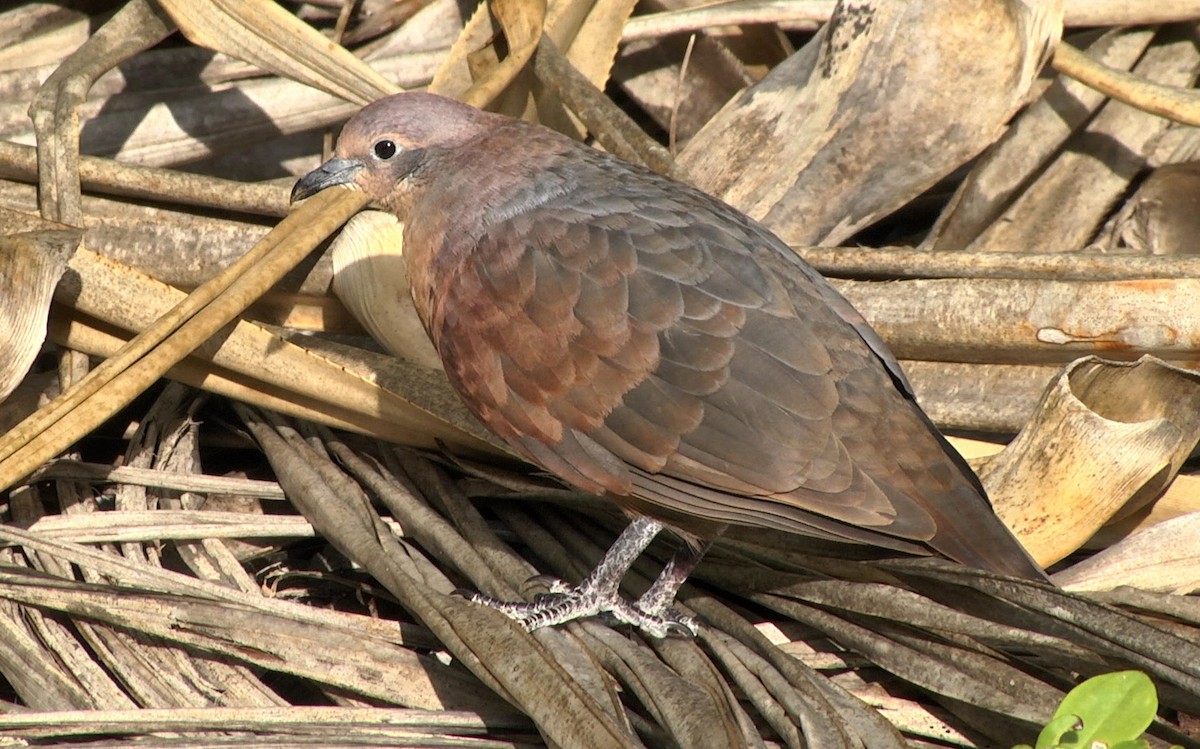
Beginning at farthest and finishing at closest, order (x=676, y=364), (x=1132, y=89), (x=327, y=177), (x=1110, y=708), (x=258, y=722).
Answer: (x=1132, y=89) < (x=327, y=177) < (x=676, y=364) < (x=258, y=722) < (x=1110, y=708)

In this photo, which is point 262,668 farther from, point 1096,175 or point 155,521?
point 1096,175

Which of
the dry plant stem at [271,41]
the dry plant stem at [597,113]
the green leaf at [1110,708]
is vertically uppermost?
the dry plant stem at [271,41]

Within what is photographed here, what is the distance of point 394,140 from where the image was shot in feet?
11.4

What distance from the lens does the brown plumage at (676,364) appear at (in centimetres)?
286

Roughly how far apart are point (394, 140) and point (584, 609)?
1351mm

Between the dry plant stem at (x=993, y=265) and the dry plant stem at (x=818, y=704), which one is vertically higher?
the dry plant stem at (x=993, y=265)

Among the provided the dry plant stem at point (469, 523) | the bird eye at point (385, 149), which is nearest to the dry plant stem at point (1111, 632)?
the dry plant stem at point (469, 523)

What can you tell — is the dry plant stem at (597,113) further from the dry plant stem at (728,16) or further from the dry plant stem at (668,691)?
the dry plant stem at (668,691)

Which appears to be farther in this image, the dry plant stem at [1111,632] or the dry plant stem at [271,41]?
the dry plant stem at [271,41]

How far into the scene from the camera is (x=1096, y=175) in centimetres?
434

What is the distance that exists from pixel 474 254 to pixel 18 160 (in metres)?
1.43

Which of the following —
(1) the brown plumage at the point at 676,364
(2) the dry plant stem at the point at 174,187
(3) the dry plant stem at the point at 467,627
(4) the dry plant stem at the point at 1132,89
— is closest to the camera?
(3) the dry plant stem at the point at 467,627

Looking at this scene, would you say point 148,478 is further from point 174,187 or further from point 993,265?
point 993,265

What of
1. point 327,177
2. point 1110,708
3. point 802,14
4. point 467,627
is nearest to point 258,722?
point 467,627
